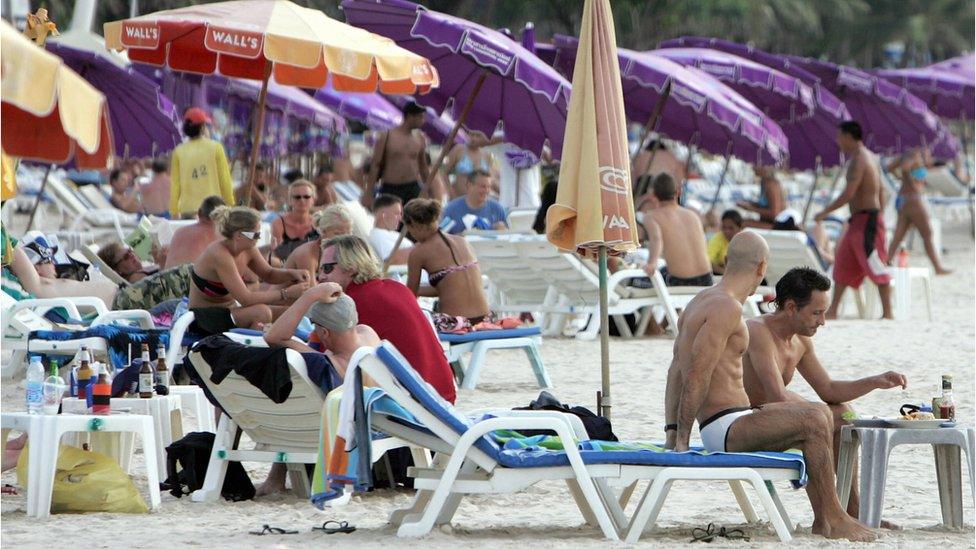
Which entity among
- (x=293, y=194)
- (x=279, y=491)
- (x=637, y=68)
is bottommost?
(x=279, y=491)

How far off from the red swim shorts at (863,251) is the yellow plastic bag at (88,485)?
9.02 meters

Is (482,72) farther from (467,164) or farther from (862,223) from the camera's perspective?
(467,164)

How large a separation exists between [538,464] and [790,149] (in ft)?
44.4

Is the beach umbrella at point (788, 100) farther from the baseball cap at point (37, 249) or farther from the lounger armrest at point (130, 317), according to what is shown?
the lounger armrest at point (130, 317)

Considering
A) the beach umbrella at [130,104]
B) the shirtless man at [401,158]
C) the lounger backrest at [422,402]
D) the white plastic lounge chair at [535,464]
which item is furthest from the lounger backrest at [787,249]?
the lounger backrest at [422,402]

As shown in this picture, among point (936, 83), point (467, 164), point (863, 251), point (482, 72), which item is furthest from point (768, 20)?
point (482, 72)

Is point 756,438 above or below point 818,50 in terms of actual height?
below

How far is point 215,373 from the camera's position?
5676 millimetres

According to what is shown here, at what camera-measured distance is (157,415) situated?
6188mm

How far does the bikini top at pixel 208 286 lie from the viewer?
749 centimetres

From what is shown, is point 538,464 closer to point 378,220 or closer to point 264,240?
point 378,220

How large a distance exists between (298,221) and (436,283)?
57.1 inches

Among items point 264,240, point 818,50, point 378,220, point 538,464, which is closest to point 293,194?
point 378,220

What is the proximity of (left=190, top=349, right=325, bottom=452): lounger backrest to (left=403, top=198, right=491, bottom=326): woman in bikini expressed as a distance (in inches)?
113
